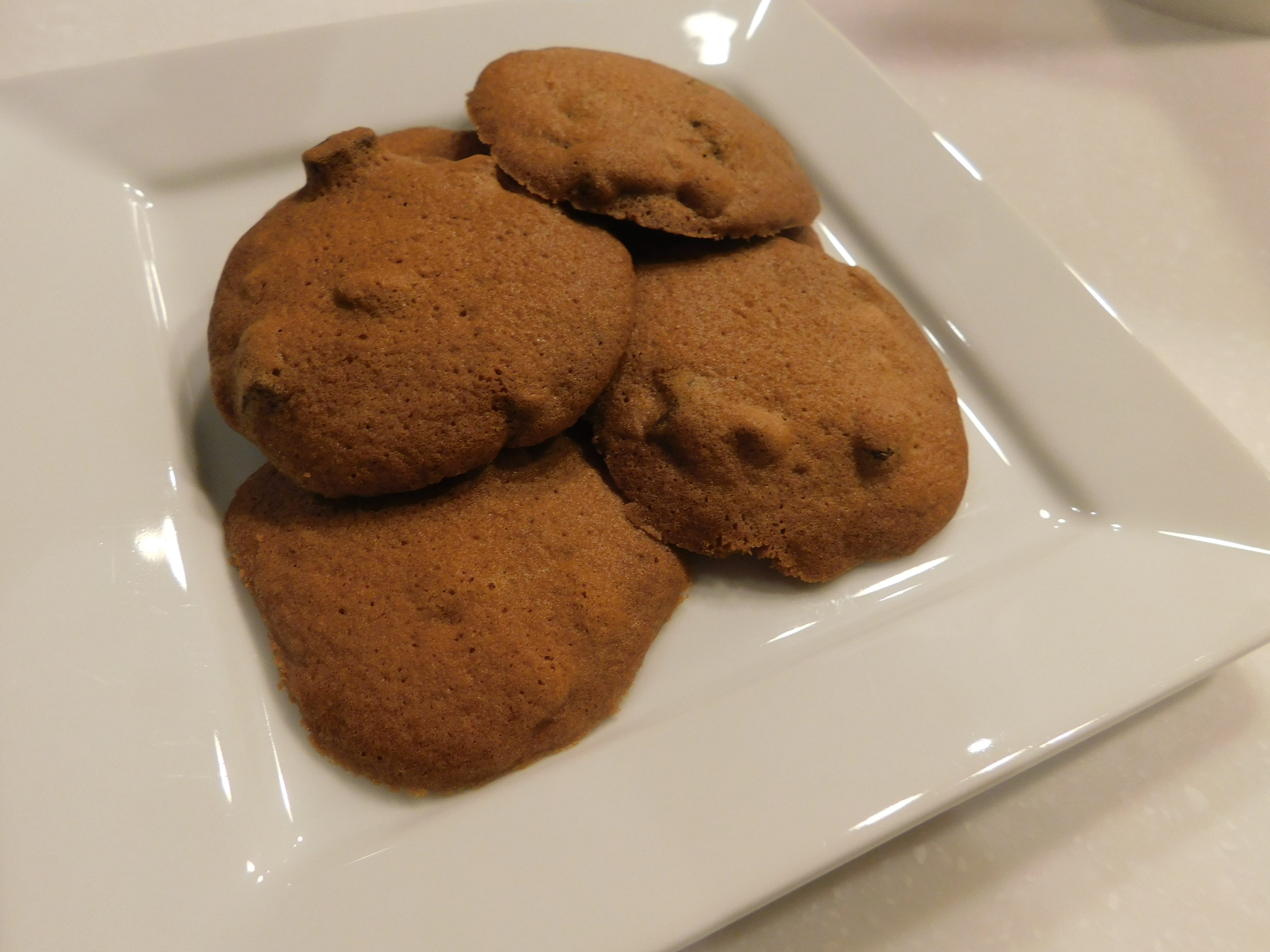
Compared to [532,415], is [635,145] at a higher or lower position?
higher

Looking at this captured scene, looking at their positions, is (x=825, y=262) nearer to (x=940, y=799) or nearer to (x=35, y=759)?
(x=940, y=799)

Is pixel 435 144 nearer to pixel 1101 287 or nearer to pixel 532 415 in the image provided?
pixel 532 415

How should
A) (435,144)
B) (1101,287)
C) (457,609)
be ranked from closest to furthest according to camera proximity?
(457,609) → (435,144) → (1101,287)

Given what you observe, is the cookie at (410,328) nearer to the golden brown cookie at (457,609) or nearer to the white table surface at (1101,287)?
the golden brown cookie at (457,609)

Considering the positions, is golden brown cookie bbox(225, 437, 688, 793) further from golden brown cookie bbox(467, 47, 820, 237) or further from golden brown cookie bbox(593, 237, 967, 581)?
golden brown cookie bbox(467, 47, 820, 237)

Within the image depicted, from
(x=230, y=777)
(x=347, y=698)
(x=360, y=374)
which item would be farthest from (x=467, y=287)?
(x=230, y=777)

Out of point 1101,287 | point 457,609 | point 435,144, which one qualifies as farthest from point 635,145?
point 1101,287

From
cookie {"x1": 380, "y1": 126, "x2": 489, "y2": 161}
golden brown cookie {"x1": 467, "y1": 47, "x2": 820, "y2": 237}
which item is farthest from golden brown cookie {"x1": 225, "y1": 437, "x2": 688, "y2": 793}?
cookie {"x1": 380, "y1": 126, "x2": 489, "y2": 161}
